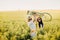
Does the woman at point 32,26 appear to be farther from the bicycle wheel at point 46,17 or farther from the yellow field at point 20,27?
the bicycle wheel at point 46,17

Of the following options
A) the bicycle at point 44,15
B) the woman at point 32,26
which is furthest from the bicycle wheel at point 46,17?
the woman at point 32,26

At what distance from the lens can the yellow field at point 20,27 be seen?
1787 mm

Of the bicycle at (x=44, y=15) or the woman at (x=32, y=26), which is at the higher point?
the bicycle at (x=44, y=15)

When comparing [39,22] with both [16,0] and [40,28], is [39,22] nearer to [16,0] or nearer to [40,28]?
[40,28]

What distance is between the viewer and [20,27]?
1832 millimetres

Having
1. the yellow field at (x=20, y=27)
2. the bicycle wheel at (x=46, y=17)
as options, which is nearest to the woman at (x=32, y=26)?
the yellow field at (x=20, y=27)

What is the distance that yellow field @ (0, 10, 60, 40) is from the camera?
179cm

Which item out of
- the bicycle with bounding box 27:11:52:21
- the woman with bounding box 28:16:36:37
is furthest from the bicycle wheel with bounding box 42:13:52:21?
the woman with bounding box 28:16:36:37

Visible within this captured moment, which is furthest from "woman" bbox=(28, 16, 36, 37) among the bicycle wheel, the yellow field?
the bicycle wheel

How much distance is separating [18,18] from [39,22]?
26 centimetres

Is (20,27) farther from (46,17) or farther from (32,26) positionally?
(46,17)

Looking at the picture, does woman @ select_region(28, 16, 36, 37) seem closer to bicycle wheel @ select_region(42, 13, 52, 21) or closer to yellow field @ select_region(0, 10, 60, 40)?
yellow field @ select_region(0, 10, 60, 40)

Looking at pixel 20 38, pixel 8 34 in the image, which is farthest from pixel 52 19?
pixel 8 34

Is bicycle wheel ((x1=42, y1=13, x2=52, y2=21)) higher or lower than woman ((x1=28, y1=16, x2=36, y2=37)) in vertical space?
higher
